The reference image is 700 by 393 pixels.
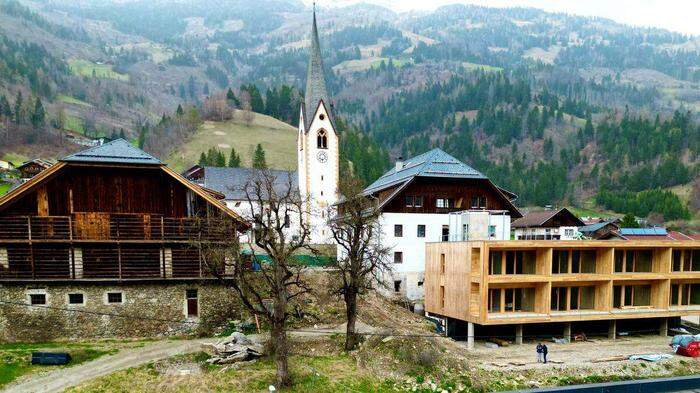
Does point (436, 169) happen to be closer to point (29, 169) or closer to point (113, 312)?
point (113, 312)

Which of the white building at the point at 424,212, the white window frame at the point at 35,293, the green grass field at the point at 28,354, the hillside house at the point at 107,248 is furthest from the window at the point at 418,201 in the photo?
the white window frame at the point at 35,293

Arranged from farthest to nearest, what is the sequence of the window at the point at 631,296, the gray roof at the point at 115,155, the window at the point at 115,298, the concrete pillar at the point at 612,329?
the window at the point at 631,296, the concrete pillar at the point at 612,329, the window at the point at 115,298, the gray roof at the point at 115,155

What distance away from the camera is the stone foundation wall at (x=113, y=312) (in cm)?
3331

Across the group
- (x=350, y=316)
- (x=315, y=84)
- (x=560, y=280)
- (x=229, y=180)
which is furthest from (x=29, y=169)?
(x=560, y=280)

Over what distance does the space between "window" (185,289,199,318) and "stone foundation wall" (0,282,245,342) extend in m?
0.29

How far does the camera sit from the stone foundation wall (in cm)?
3331

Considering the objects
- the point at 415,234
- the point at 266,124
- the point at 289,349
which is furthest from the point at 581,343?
the point at 266,124

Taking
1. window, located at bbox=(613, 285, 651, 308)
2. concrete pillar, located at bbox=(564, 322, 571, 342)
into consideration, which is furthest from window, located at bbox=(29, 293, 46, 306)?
window, located at bbox=(613, 285, 651, 308)

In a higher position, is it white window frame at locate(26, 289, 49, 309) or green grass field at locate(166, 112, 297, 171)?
green grass field at locate(166, 112, 297, 171)

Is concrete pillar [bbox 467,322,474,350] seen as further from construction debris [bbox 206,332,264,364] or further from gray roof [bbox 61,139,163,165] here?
gray roof [bbox 61,139,163,165]

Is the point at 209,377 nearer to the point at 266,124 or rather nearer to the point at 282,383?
the point at 282,383

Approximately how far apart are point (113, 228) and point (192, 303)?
7777 millimetres

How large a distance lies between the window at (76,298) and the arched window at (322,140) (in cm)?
4293

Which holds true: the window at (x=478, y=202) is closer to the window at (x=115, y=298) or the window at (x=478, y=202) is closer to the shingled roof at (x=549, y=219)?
the shingled roof at (x=549, y=219)
